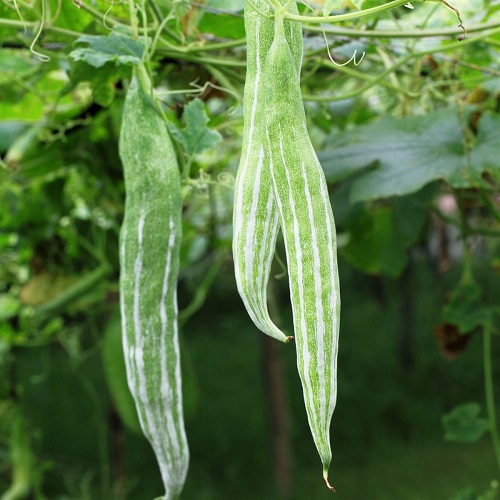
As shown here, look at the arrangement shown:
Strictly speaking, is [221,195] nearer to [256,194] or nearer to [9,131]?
[9,131]

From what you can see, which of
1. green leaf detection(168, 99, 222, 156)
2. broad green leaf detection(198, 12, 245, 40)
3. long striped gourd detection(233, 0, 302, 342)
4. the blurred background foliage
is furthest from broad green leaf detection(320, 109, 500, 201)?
long striped gourd detection(233, 0, 302, 342)

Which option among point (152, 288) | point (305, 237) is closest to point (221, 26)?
point (152, 288)

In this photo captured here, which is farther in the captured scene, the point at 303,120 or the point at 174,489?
the point at 174,489

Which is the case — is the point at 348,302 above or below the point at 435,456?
above

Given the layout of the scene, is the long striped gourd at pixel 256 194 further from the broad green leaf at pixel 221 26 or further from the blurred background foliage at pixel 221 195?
the broad green leaf at pixel 221 26

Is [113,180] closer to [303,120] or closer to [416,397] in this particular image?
[303,120]

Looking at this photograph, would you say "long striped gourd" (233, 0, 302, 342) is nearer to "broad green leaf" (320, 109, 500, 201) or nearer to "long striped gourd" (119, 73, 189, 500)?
"long striped gourd" (119, 73, 189, 500)

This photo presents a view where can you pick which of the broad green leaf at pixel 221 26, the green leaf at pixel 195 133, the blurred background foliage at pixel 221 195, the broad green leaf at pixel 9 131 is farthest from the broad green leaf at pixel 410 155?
the broad green leaf at pixel 9 131

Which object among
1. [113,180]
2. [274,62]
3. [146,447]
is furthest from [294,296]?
[146,447]
